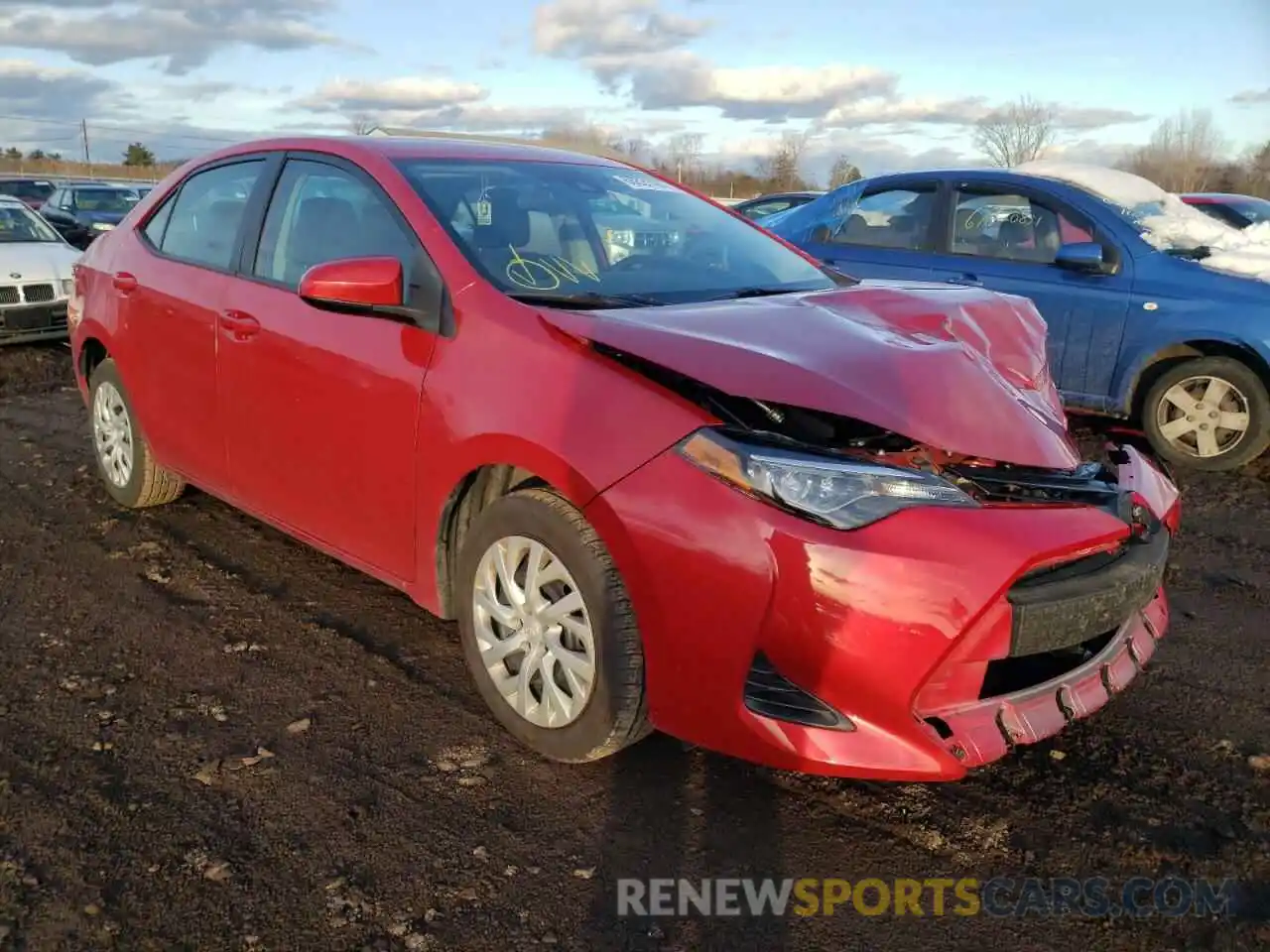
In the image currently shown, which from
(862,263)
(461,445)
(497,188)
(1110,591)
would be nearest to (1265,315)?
(862,263)

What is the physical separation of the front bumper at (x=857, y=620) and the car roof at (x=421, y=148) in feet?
5.58

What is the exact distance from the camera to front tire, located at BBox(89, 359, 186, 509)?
460 cm

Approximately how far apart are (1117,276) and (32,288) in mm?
8769

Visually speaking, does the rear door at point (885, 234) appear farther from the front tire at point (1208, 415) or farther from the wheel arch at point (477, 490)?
the wheel arch at point (477, 490)

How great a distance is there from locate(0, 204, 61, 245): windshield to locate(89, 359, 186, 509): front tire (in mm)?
5991

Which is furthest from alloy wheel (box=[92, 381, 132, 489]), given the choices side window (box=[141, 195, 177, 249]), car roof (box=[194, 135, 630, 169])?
car roof (box=[194, 135, 630, 169])

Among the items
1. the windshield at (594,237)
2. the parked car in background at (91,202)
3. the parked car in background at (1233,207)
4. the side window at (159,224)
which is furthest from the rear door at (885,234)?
the parked car in background at (91,202)

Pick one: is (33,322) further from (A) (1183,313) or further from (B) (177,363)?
(A) (1183,313)

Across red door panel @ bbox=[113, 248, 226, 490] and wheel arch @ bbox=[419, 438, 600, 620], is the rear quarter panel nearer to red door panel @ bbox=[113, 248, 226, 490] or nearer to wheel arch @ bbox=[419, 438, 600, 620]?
wheel arch @ bbox=[419, 438, 600, 620]

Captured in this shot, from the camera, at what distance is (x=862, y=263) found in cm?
687

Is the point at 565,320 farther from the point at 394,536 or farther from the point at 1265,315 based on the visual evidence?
the point at 1265,315

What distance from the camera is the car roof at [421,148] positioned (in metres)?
3.48

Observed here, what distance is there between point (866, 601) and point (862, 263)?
201 inches

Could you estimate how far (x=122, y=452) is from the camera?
475 centimetres
